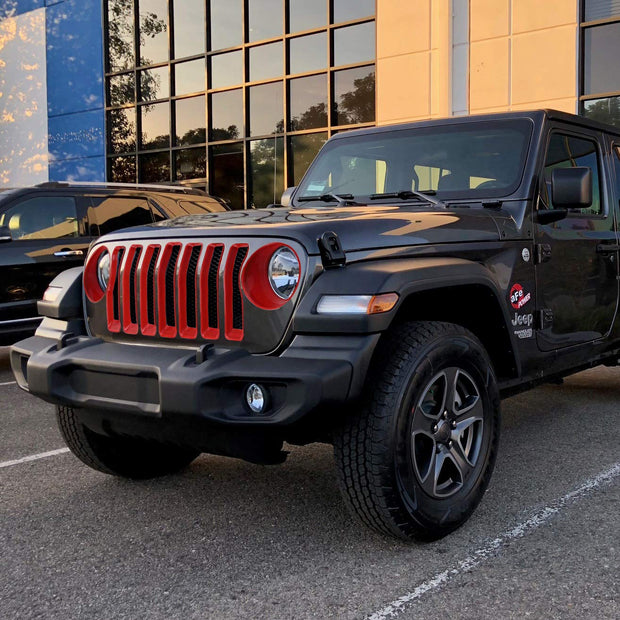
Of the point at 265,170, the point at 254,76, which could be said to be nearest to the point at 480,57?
the point at 265,170

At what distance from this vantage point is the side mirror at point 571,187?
3936 mm

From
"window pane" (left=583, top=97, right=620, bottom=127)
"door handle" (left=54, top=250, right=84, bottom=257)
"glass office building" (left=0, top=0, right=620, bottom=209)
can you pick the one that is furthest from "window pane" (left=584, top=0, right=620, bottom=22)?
"door handle" (left=54, top=250, right=84, bottom=257)

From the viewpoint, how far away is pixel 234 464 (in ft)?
14.4

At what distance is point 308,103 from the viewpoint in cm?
1512

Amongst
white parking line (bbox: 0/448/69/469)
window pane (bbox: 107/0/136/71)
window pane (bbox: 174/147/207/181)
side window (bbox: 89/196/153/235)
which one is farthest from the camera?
window pane (bbox: 107/0/136/71)

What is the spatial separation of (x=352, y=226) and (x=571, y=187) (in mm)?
1415

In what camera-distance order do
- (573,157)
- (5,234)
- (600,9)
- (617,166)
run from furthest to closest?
(600,9) → (5,234) → (617,166) → (573,157)

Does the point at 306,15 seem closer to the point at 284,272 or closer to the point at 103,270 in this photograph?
the point at 103,270

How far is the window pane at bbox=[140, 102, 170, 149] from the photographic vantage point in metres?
17.7

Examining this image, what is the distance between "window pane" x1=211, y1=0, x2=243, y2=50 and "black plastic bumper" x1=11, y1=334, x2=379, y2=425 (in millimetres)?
14227

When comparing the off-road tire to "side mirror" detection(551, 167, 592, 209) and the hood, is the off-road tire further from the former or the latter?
"side mirror" detection(551, 167, 592, 209)

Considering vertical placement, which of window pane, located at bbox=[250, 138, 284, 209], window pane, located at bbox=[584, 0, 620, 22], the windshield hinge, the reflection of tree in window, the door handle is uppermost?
window pane, located at bbox=[584, 0, 620, 22]

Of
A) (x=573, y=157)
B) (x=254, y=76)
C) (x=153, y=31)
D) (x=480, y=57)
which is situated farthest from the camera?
(x=153, y=31)

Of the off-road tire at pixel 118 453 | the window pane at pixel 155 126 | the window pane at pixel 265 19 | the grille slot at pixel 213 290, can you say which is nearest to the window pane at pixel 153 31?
the window pane at pixel 155 126
